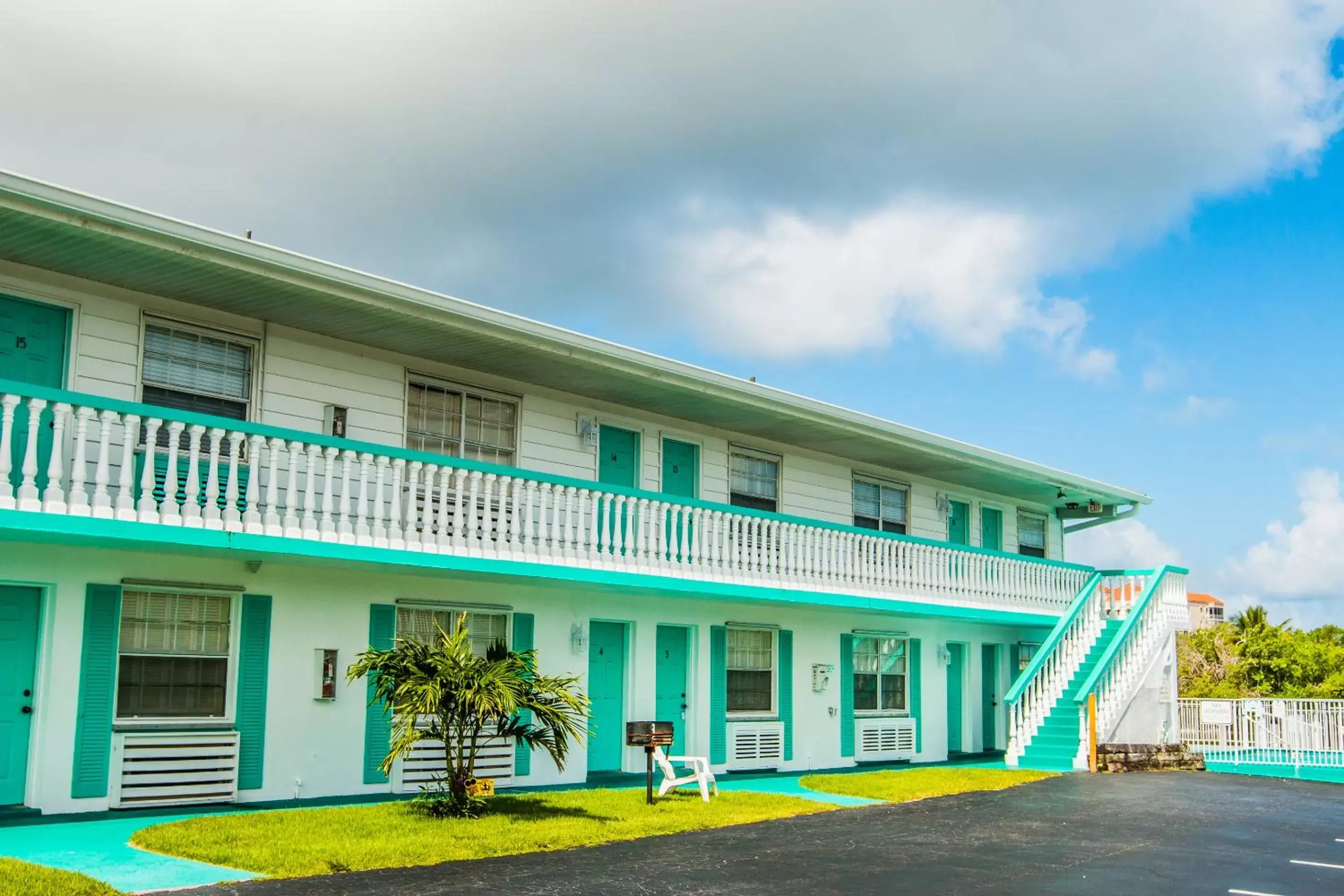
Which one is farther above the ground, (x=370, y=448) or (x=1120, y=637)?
(x=370, y=448)

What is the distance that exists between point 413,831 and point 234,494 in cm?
347

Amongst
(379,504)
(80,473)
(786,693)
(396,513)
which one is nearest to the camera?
(80,473)

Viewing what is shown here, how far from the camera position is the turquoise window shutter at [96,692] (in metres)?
12.1

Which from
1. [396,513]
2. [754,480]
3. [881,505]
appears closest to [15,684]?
[396,513]

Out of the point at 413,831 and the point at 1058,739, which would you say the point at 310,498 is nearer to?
the point at 413,831

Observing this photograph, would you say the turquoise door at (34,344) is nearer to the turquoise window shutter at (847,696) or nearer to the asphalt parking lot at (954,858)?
the asphalt parking lot at (954,858)

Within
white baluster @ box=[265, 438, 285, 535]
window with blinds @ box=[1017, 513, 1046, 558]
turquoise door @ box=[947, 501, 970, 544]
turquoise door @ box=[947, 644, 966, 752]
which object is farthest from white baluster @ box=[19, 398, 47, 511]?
window with blinds @ box=[1017, 513, 1046, 558]

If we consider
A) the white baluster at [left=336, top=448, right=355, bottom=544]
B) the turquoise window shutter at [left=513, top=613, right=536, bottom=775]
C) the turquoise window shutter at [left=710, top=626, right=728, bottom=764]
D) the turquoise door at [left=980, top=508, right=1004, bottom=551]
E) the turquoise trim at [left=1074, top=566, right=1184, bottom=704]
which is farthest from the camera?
the turquoise door at [left=980, top=508, right=1004, bottom=551]

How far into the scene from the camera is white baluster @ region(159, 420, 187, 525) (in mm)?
11352

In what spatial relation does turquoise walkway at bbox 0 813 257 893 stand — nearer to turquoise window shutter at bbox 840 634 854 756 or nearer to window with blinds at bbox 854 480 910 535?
Answer: turquoise window shutter at bbox 840 634 854 756

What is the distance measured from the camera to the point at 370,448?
12812 mm

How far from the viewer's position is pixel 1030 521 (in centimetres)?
2655

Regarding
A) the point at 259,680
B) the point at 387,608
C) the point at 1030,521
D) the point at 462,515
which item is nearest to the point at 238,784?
the point at 259,680

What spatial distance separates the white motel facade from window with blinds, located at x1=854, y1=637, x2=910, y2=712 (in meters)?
0.08
